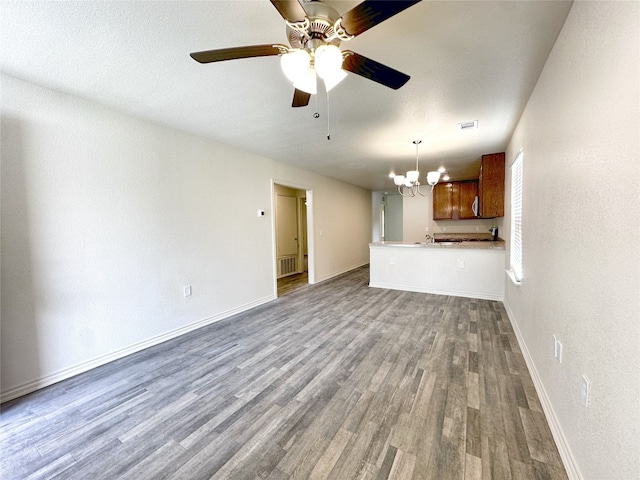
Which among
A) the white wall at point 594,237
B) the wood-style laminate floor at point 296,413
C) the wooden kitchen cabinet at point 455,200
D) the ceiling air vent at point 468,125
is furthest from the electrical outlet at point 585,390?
the wooden kitchen cabinet at point 455,200

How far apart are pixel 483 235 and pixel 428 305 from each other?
→ 12.9ft

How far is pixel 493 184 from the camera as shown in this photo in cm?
404

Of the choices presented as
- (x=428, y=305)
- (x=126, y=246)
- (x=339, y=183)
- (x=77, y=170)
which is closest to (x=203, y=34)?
(x=77, y=170)

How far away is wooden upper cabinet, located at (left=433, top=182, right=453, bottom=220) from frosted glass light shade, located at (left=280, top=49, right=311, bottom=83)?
642 centimetres

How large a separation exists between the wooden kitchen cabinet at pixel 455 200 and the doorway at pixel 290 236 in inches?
140

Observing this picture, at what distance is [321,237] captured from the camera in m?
5.85

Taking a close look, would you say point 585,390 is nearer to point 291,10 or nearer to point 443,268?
point 291,10

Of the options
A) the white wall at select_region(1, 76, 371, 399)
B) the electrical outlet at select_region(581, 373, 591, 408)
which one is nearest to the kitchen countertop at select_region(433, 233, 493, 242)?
the white wall at select_region(1, 76, 371, 399)

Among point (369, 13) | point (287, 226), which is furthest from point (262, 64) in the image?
point (287, 226)

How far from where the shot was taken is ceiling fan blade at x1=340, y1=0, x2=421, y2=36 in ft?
3.24

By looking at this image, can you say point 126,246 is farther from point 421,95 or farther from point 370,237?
point 370,237

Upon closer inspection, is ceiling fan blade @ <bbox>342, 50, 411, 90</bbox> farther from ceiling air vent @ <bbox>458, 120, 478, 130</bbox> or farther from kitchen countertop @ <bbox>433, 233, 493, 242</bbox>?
kitchen countertop @ <bbox>433, 233, 493, 242</bbox>

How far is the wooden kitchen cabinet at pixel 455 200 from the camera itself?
645 cm

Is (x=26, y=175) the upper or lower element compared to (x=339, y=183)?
lower
